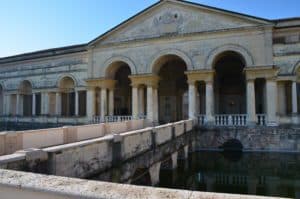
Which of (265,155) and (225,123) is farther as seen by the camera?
(225,123)

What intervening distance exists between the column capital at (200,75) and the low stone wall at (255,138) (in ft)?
11.8

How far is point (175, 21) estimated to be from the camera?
1997 cm

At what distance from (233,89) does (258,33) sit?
6911 millimetres

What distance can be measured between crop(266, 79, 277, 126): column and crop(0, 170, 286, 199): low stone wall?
53.1 feet

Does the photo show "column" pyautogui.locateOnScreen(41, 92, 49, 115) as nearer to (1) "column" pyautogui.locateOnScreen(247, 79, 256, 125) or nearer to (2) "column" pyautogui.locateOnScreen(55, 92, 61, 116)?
(2) "column" pyautogui.locateOnScreen(55, 92, 61, 116)

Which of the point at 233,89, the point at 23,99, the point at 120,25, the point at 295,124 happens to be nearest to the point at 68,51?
the point at 120,25

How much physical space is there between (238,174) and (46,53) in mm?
21945

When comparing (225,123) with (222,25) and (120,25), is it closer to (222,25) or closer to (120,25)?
(222,25)

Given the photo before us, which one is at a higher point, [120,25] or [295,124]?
[120,25]

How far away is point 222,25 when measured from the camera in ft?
60.9

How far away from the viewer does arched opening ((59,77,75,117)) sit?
2522cm

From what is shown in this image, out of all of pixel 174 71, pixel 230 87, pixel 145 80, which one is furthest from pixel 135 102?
pixel 230 87

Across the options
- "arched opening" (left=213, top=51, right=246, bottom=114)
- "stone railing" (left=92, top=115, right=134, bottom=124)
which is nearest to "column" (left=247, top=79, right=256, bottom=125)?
"arched opening" (left=213, top=51, right=246, bottom=114)

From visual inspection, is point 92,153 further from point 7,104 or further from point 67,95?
point 7,104
